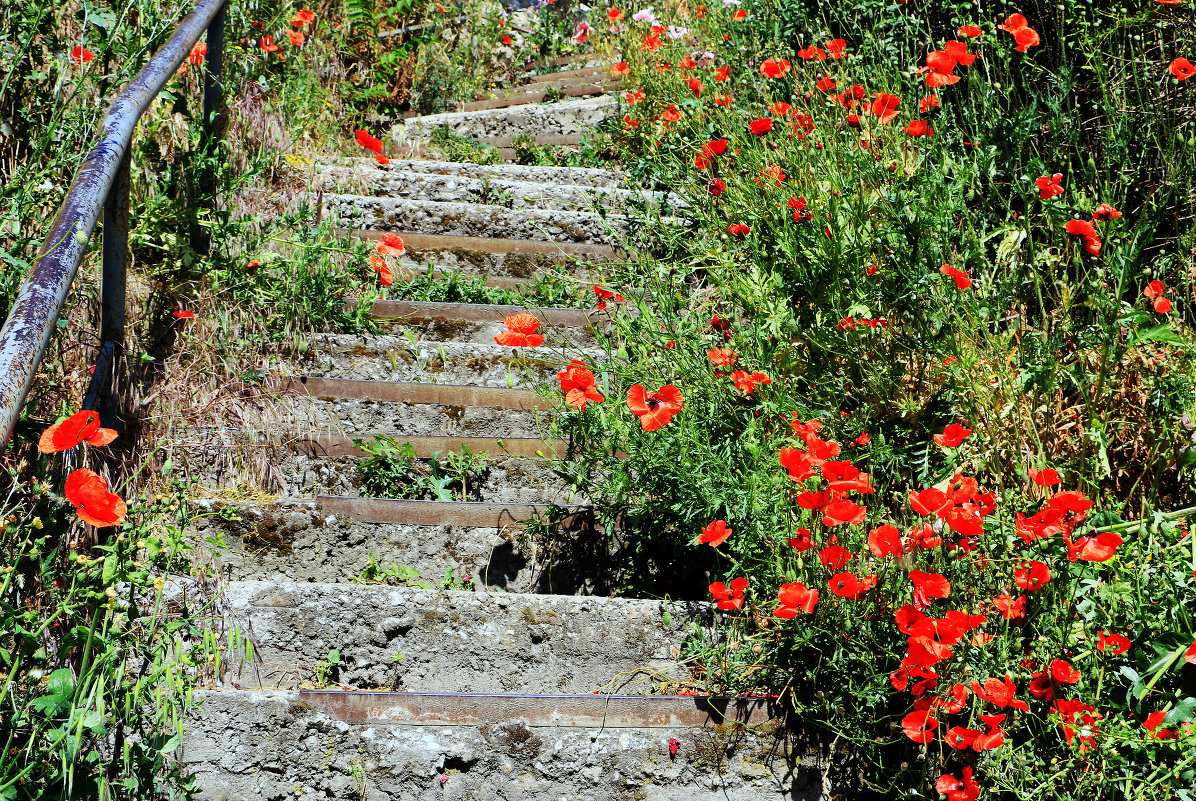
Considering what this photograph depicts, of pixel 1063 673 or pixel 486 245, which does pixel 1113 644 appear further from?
pixel 486 245

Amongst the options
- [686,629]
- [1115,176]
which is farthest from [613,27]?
[686,629]

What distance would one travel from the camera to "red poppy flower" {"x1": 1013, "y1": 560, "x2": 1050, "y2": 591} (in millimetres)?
1579

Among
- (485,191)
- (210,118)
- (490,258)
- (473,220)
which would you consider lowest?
(490,258)

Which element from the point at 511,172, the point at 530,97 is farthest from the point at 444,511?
the point at 530,97

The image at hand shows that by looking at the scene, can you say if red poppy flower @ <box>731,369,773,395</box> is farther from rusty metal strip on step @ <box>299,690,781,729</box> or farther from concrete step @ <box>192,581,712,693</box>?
rusty metal strip on step @ <box>299,690,781,729</box>

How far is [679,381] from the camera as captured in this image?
2250mm

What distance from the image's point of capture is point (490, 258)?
3586 millimetres

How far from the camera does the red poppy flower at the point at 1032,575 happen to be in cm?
158

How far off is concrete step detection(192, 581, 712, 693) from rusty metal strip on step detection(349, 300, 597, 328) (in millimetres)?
1375

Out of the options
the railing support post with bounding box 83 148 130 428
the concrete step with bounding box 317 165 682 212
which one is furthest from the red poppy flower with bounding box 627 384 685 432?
the concrete step with bounding box 317 165 682 212

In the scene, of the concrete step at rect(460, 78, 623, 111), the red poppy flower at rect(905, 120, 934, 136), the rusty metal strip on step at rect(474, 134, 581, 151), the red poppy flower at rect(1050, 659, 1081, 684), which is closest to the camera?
the red poppy flower at rect(1050, 659, 1081, 684)

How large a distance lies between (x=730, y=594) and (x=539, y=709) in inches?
18.9

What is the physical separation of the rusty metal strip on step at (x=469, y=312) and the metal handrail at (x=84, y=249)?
1078 mm

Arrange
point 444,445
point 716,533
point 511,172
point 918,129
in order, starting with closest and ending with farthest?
point 716,533, point 918,129, point 444,445, point 511,172
